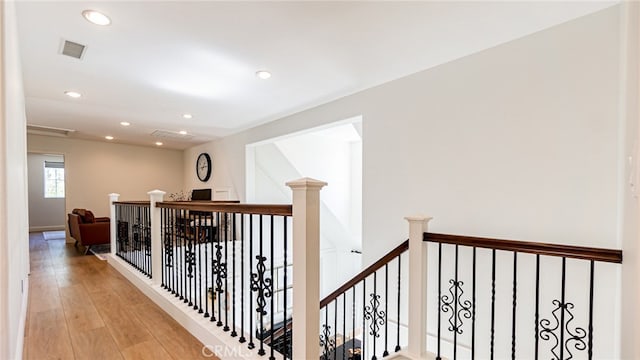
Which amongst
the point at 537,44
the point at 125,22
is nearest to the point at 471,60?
the point at 537,44

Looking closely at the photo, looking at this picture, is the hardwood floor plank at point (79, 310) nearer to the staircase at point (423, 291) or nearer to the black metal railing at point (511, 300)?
the staircase at point (423, 291)

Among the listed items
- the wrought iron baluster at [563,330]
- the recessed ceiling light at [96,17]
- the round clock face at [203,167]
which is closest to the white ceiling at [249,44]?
the recessed ceiling light at [96,17]

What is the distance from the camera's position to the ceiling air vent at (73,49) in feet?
7.77

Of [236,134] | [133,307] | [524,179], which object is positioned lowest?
[133,307]

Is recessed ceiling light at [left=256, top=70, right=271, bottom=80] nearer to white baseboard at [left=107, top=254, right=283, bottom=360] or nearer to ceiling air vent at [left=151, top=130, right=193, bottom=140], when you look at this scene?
white baseboard at [left=107, top=254, right=283, bottom=360]

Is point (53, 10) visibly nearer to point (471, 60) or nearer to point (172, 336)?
point (172, 336)

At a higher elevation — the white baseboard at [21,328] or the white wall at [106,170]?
the white wall at [106,170]

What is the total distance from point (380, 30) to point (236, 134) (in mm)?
4298

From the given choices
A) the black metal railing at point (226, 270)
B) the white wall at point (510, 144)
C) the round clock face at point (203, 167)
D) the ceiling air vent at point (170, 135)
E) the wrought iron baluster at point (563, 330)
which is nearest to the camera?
the wrought iron baluster at point (563, 330)

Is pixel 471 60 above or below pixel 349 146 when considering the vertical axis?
above

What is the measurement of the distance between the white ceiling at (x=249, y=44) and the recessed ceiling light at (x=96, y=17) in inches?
1.6

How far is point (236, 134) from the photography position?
5957 millimetres

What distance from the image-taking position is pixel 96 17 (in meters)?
2.01

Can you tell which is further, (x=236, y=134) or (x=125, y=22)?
(x=236, y=134)
